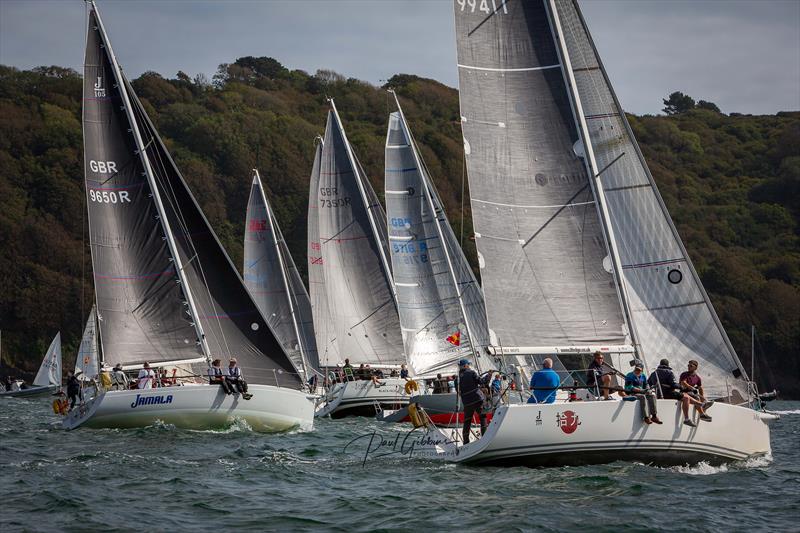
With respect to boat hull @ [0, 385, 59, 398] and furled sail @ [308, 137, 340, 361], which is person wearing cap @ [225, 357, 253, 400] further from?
boat hull @ [0, 385, 59, 398]

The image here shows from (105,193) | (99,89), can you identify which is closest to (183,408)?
(105,193)

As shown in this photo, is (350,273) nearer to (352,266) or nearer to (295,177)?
(352,266)

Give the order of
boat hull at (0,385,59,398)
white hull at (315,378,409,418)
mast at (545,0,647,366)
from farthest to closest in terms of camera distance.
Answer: boat hull at (0,385,59,398), white hull at (315,378,409,418), mast at (545,0,647,366)

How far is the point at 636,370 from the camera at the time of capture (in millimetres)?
15062

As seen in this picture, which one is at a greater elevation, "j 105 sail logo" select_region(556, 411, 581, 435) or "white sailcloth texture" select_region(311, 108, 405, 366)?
"white sailcloth texture" select_region(311, 108, 405, 366)

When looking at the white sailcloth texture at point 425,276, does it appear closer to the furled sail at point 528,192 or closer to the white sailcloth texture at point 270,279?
the white sailcloth texture at point 270,279

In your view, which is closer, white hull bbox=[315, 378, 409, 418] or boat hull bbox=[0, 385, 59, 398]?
white hull bbox=[315, 378, 409, 418]

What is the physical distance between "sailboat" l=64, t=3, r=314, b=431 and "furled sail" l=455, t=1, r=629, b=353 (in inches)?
280

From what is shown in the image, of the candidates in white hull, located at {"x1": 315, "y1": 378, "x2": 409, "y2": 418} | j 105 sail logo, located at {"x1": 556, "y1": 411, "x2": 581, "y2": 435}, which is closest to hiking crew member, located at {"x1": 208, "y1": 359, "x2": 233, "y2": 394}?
white hull, located at {"x1": 315, "y1": 378, "x2": 409, "y2": 418}

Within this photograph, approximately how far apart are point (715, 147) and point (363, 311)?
7594 centimetres

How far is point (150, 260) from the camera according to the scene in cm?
2284

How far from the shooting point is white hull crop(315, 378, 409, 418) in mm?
29547

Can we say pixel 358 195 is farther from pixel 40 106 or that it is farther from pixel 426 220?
pixel 40 106

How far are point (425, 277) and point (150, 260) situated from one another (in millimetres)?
9595
